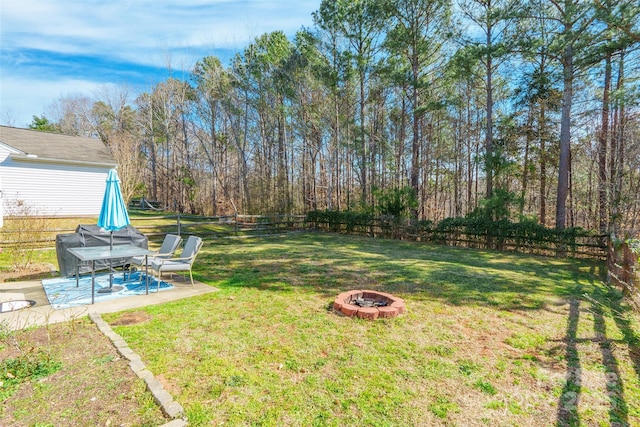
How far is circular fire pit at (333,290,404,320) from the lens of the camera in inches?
158

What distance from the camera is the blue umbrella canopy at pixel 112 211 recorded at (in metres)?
4.88

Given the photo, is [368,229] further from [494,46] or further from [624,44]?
[624,44]

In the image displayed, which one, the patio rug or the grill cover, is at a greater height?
the grill cover

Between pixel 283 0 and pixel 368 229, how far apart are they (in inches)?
377

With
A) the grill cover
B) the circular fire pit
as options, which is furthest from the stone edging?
the grill cover

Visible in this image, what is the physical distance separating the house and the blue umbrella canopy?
10.0 meters

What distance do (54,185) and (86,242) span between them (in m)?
10.0

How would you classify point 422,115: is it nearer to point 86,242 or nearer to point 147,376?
point 86,242

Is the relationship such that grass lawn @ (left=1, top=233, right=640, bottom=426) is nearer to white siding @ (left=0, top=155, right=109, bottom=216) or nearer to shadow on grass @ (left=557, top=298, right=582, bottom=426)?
shadow on grass @ (left=557, top=298, right=582, bottom=426)

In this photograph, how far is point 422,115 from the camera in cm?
1403

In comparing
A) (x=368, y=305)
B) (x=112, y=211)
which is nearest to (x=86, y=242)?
(x=112, y=211)

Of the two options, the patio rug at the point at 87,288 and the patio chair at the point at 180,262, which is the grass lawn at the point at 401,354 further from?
the patio rug at the point at 87,288

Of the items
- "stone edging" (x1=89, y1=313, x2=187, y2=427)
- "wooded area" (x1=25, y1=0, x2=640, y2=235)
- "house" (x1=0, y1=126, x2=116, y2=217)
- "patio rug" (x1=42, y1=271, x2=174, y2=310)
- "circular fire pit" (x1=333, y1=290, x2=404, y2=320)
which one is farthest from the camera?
"house" (x1=0, y1=126, x2=116, y2=217)

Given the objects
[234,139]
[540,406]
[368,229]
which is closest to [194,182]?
[234,139]
